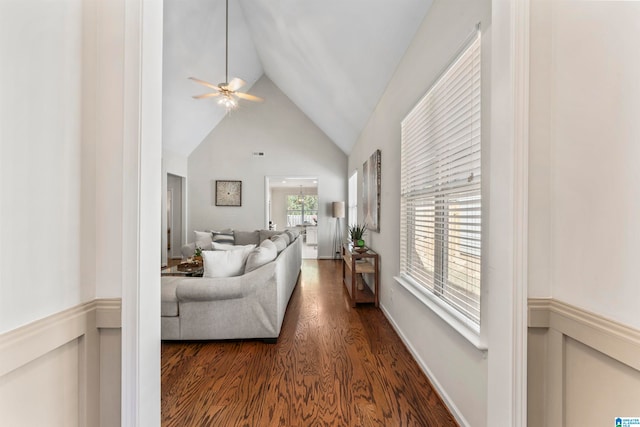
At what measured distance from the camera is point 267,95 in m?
7.11

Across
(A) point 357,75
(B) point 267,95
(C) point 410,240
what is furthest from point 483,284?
(B) point 267,95

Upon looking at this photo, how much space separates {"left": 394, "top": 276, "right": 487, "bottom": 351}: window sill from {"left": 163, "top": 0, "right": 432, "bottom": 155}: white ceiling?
2.01 m

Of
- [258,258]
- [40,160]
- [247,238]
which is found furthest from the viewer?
[247,238]

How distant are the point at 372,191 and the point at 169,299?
2.69m

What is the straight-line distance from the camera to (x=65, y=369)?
907 mm

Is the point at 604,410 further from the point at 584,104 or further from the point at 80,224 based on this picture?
the point at 80,224

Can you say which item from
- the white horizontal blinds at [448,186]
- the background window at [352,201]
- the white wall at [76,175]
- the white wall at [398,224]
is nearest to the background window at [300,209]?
the background window at [352,201]

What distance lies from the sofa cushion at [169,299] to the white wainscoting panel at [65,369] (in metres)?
1.57

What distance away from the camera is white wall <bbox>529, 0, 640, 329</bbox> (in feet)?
2.41

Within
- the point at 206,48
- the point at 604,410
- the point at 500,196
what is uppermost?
the point at 206,48

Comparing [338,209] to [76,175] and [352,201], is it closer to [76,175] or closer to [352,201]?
[352,201]

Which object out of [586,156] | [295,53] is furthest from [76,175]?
[295,53]

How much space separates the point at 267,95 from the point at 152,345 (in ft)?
22.8

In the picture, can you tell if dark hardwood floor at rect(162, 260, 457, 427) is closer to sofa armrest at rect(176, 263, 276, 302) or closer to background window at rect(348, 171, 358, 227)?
sofa armrest at rect(176, 263, 276, 302)
